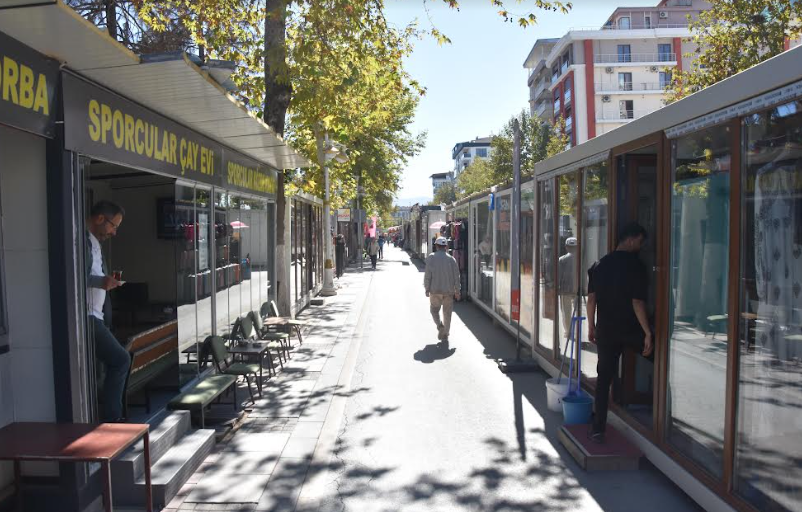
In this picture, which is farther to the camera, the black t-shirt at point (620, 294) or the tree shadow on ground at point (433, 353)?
the tree shadow on ground at point (433, 353)

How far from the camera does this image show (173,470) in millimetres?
4500

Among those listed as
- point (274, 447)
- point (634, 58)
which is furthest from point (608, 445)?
point (634, 58)

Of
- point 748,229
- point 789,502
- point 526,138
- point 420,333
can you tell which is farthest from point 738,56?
point 526,138

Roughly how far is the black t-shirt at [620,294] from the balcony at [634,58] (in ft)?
202

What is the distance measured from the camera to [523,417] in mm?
6258

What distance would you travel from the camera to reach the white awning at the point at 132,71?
3.23 m

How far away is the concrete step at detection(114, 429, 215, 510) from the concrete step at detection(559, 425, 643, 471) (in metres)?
2.99

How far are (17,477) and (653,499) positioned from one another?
4079 mm

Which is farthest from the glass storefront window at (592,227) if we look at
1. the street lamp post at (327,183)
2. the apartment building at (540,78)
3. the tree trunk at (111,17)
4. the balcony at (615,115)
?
the apartment building at (540,78)

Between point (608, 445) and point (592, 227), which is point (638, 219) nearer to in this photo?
point (592, 227)

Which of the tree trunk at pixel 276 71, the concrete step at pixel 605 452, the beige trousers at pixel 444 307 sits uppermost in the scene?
the tree trunk at pixel 276 71

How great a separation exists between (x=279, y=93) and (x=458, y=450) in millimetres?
6934

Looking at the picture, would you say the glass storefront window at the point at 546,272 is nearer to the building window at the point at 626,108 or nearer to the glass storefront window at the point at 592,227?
the glass storefront window at the point at 592,227

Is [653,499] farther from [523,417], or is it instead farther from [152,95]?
[152,95]
